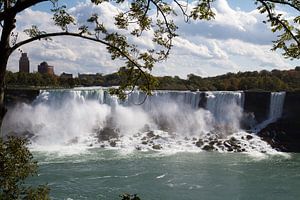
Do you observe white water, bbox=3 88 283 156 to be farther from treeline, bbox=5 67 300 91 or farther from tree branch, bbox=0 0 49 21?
tree branch, bbox=0 0 49 21

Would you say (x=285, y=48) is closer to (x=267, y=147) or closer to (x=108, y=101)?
(x=267, y=147)

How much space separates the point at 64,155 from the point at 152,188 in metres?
7.34

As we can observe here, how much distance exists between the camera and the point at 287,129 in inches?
957

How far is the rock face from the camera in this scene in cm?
2238

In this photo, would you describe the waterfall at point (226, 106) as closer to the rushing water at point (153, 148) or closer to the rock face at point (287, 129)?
the rushing water at point (153, 148)

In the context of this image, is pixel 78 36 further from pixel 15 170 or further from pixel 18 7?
pixel 15 170

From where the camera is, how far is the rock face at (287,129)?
881 inches

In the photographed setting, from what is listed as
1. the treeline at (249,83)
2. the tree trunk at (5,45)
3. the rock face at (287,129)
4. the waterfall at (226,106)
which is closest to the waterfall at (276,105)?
the rock face at (287,129)

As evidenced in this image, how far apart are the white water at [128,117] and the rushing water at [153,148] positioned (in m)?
0.06

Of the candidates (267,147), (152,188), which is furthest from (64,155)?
(267,147)

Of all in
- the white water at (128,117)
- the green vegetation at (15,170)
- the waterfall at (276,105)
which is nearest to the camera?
the green vegetation at (15,170)

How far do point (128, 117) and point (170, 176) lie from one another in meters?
12.7

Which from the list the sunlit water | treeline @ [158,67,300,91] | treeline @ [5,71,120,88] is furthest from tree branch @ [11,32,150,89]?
treeline @ [5,71,120,88]

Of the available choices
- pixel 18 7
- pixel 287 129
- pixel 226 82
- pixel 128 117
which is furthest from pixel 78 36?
pixel 226 82
